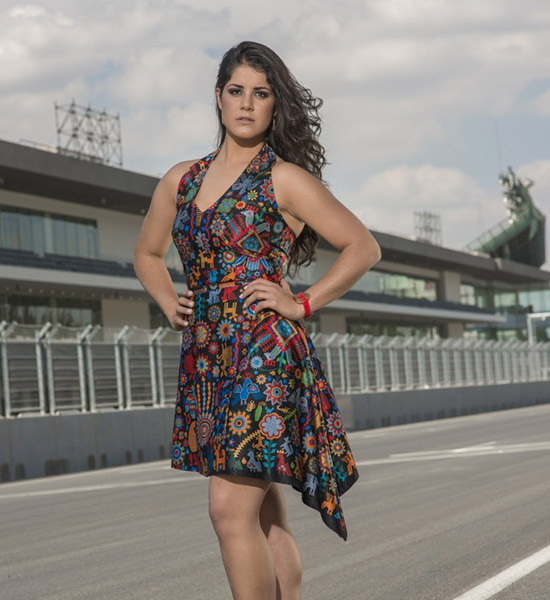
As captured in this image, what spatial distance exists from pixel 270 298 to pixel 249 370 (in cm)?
22

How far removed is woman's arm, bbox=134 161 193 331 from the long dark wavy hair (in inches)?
11.9

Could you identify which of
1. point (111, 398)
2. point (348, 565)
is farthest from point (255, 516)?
point (111, 398)

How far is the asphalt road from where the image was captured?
20.4ft

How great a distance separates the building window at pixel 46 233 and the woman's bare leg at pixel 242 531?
127 feet

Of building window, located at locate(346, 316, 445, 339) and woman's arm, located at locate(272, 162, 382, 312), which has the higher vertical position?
building window, located at locate(346, 316, 445, 339)

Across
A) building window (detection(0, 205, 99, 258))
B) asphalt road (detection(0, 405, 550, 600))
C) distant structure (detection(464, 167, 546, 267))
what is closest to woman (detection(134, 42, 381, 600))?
asphalt road (detection(0, 405, 550, 600))

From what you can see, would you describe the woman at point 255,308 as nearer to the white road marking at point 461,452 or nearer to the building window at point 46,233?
the white road marking at point 461,452

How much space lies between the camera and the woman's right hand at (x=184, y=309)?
357cm

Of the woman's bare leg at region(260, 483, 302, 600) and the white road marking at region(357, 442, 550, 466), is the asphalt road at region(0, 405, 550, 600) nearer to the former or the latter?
the white road marking at region(357, 442, 550, 466)

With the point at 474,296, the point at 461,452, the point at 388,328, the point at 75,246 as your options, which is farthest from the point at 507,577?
the point at 474,296

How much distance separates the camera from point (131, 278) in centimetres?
4516

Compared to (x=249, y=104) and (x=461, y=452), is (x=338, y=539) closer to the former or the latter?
(x=249, y=104)

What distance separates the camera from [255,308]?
3445 mm

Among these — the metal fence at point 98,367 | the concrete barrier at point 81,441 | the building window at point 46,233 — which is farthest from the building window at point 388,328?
the concrete barrier at point 81,441
